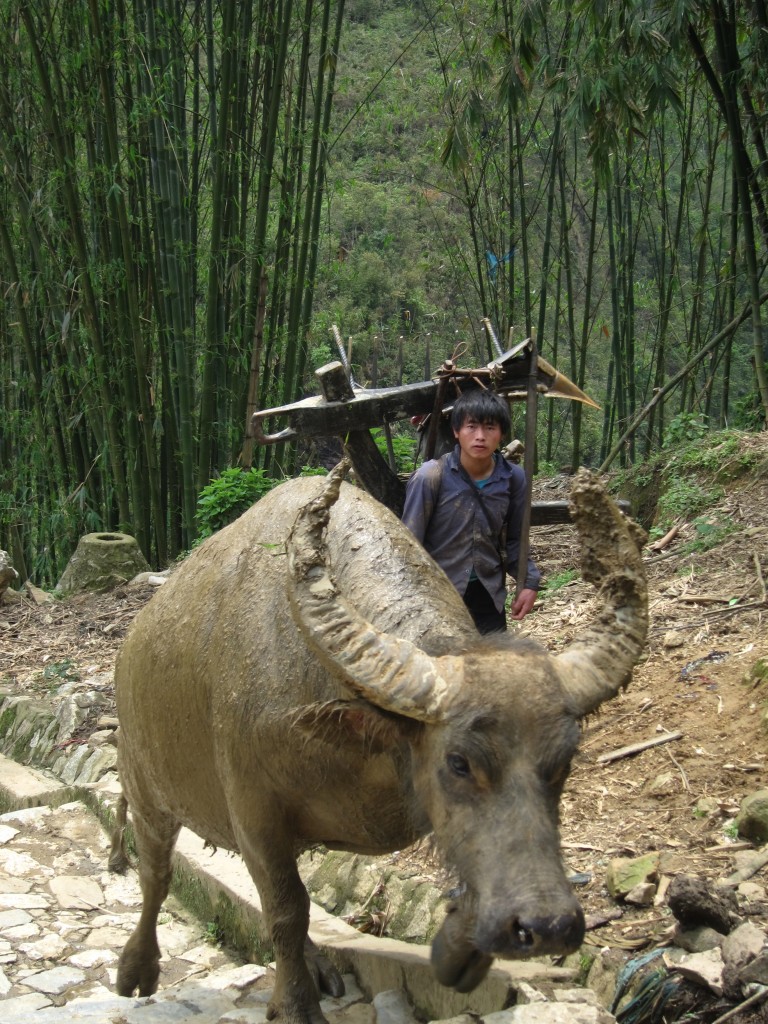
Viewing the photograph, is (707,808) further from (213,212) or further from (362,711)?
(213,212)

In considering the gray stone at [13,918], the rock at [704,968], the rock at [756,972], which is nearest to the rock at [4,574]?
the gray stone at [13,918]

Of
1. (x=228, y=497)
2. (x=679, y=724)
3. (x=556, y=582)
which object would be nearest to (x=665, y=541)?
(x=556, y=582)

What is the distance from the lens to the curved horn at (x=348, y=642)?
2740 millimetres

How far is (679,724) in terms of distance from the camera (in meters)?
4.80

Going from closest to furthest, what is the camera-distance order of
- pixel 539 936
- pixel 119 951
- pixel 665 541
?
pixel 539 936 → pixel 119 951 → pixel 665 541

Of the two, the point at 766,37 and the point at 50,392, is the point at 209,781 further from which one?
the point at 50,392

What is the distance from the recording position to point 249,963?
4.73m

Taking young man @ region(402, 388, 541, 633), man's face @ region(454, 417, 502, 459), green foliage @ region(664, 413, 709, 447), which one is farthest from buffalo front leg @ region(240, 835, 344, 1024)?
green foliage @ region(664, 413, 709, 447)

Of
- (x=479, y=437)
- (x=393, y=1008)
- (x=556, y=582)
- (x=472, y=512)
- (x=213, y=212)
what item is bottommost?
(x=393, y=1008)

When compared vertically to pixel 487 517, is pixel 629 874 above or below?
below

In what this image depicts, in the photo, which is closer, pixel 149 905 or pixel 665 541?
pixel 149 905

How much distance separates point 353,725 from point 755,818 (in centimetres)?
157

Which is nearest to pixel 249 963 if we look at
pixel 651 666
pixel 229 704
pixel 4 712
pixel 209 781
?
pixel 209 781

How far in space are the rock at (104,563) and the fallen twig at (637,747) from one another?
214 inches
